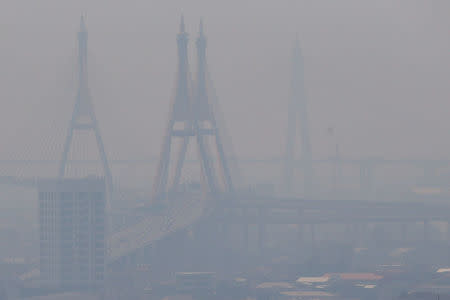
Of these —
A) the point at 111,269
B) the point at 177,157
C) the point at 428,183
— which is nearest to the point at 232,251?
the point at 177,157

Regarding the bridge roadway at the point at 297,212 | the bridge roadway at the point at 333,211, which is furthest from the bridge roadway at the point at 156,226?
the bridge roadway at the point at 333,211

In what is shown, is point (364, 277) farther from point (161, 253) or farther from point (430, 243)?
point (430, 243)

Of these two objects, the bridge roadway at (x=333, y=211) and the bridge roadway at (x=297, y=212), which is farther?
the bridge roadway at (x=333, y=211)

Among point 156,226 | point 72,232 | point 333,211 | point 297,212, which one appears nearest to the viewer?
point 72,232

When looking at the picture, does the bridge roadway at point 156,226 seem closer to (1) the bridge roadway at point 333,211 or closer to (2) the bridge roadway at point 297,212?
(2) the bridge roadway at point 297,212

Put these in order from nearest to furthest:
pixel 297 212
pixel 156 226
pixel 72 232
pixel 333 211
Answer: pixel 72 232
pixel 156 226
pixel 333 211
pixel 297 212

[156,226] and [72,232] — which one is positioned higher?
[72,232]

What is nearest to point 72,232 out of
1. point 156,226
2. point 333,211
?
point 156,226

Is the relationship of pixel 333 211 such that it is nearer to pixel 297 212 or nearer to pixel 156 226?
pixel 297 212
